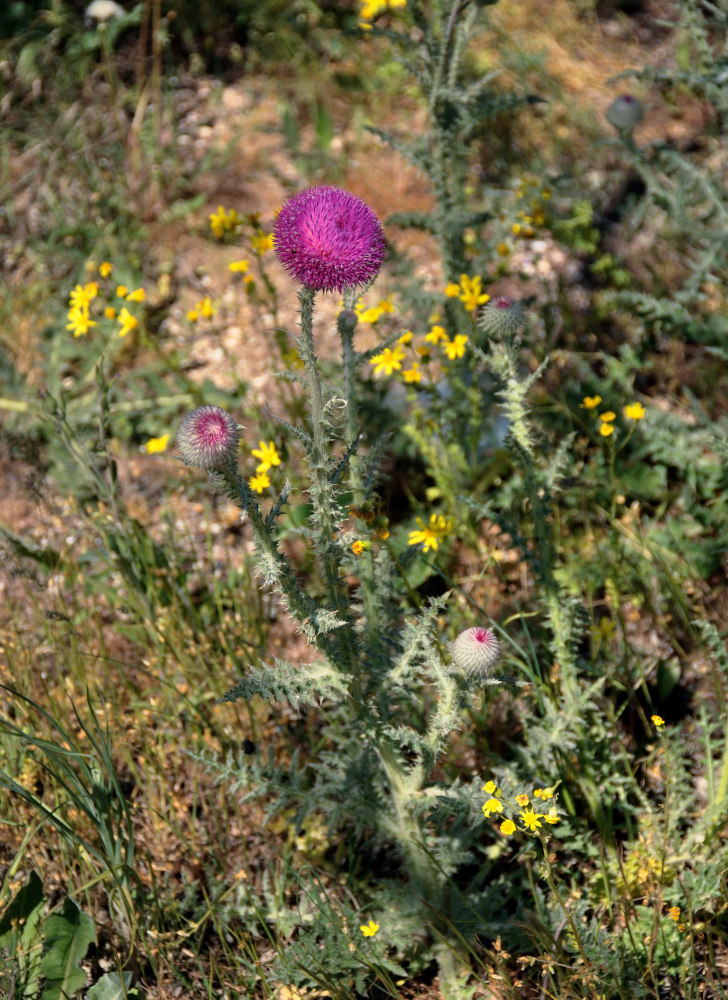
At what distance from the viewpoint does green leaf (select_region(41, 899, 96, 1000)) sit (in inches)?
91.9

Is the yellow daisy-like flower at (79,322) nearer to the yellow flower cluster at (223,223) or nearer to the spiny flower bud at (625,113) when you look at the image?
the yellow flower cluster at (223,223)

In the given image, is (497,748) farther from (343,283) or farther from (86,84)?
(86,84)

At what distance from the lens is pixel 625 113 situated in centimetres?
364

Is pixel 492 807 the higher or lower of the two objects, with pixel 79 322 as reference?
lower

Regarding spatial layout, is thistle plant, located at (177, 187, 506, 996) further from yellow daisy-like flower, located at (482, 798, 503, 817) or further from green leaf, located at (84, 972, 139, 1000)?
green leaf, located at (84, 972, 139, 1000)

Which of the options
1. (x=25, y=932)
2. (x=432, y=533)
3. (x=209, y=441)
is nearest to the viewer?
(x=209, y=441)

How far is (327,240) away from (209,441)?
497 millimetres

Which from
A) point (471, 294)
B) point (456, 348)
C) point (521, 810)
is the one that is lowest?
point (521, 810)

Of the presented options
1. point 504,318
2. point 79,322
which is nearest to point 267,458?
point 504,318

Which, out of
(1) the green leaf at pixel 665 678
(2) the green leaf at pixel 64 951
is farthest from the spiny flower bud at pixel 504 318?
(2) the green leaf at pixel 64 951

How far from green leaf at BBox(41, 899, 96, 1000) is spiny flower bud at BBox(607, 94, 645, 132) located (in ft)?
11.5

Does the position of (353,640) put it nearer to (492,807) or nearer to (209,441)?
(492,807)

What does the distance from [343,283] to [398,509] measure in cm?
199

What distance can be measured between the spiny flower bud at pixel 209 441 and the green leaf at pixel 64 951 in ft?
4.27
